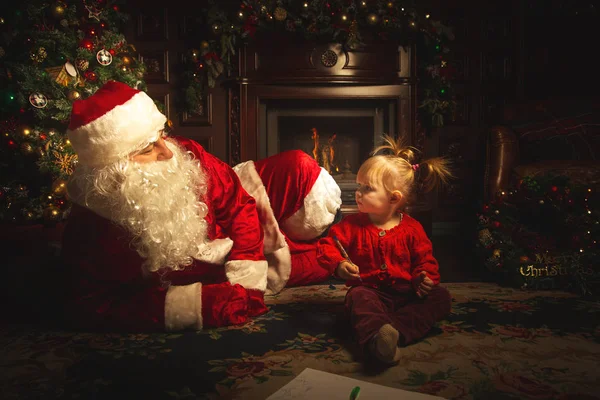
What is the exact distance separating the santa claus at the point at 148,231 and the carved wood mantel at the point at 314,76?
2.18 metres

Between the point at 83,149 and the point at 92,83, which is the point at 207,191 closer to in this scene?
the point at 83,149

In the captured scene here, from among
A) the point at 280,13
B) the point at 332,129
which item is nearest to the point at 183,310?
the point at 280,13

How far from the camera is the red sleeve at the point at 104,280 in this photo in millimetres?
1656

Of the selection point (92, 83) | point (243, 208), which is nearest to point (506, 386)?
point (243, 208)

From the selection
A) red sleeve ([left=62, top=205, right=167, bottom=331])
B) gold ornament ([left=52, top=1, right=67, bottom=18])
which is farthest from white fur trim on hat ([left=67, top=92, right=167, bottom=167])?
gold ornament ([left=52, top=1, right=67, bottom=18])

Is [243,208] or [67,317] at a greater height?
[243,208]

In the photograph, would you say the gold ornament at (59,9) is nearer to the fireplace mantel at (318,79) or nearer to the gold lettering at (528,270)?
the fireplace mantel at (318,79)

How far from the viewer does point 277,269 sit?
2.20 meters

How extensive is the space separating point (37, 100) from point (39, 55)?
0.32 meters

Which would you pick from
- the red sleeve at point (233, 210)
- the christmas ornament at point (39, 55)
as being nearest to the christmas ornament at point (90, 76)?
the christmas ornament at point (39, 55)

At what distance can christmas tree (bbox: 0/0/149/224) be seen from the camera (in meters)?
2.99

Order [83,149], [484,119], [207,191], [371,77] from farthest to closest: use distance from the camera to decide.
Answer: [484,119] → [371,77] → [207,191] → [83,149]

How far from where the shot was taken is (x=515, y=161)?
315 centimetres

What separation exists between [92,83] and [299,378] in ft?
9.09
